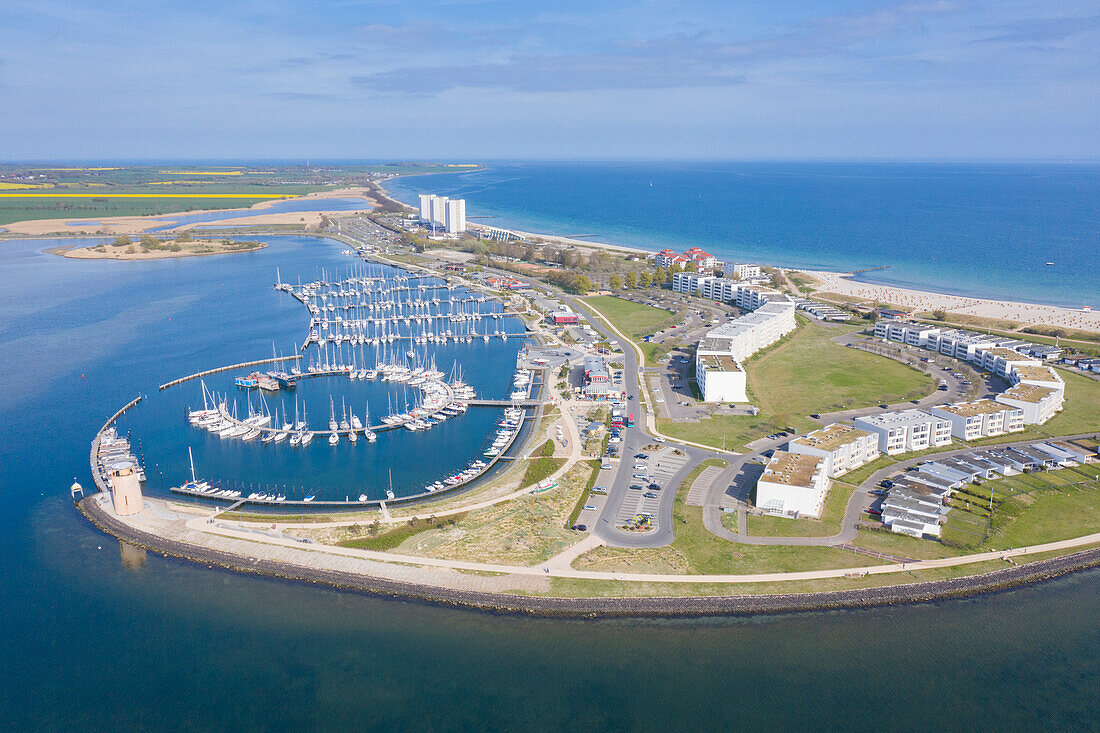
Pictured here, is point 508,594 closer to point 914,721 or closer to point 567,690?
point 567,690

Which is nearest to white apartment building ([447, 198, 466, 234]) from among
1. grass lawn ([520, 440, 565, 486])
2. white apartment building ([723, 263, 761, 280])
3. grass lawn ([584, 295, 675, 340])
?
grass lawn ([584, 295, 675, 340])

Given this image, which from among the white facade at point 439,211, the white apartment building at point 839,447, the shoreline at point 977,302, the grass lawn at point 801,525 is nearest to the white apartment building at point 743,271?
the shoreline at point 977,302

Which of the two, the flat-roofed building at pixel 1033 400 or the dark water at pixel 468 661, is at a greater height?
the flat-roofed building at pixel 1033 400

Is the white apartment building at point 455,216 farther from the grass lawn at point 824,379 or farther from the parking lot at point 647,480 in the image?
the parking lot at point 647,480

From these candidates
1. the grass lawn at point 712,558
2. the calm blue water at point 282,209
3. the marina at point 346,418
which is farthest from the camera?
the calm blue water at point 282,209

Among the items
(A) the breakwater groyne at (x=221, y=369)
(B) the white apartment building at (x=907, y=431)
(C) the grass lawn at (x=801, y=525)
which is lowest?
(C) the grass lawn at (x=801, y=525)

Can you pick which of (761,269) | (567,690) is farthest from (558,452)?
(761,269)
